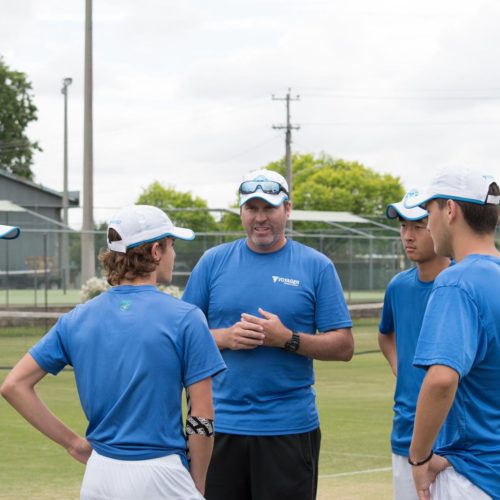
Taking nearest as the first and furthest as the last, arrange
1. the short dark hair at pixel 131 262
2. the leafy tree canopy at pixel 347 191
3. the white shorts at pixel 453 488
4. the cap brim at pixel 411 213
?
the white shorts at pixel 453 488 → the short dark hair at pixel 131 262 → the cap brim at pixel 411 213 → the leafy tree canopy at pixel 347 191

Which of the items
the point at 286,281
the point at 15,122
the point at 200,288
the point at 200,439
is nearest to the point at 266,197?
the point at 286,281

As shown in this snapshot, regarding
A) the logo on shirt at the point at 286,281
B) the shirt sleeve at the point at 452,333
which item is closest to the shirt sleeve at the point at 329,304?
the logo on shirt at the point at 286,281

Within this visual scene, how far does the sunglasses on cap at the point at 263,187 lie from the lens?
20.2 feet

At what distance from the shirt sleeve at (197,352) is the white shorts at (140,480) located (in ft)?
1.07

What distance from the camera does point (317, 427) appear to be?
611 centimetres

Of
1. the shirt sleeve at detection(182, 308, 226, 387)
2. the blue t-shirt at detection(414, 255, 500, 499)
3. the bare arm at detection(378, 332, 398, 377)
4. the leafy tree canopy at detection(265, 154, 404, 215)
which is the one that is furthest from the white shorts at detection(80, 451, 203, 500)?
the leafy tree canopy at detection(265, 154, 404, 215)

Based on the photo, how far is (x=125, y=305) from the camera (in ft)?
15.0

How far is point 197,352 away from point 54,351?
1.96 feet

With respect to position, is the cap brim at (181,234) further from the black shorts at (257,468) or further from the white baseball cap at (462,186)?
the black shorts at (257,468)

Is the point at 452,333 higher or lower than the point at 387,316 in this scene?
higher

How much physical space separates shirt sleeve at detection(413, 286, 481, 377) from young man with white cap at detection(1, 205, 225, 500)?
2.78ft

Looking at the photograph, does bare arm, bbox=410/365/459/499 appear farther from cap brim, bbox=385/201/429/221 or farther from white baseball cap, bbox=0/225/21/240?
white baseball cap, bbox=0/225/21/240

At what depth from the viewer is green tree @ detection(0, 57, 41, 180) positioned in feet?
241

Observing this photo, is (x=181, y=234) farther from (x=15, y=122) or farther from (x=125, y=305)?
(x=15, y=122)
